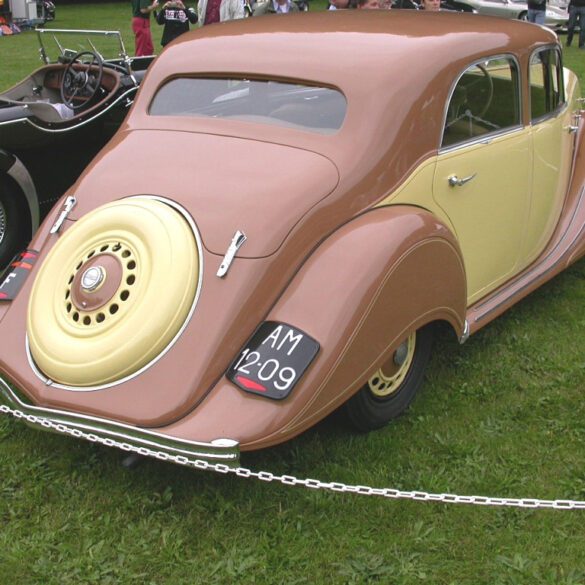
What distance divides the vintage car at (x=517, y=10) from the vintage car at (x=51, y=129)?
15880 millimetres

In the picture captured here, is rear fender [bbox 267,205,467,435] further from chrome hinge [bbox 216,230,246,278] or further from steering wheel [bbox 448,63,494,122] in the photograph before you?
steering wheel [bbox 448,63,494,122]

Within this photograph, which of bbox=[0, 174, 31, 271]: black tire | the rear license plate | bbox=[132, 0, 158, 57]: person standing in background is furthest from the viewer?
bbox=[132, 0, 158, 57]: person standing in background

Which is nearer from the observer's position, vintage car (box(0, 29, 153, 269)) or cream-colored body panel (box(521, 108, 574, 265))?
cream-colored body panel (box(521, 108, 574, 265))

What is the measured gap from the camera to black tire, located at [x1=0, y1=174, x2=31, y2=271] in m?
5.20

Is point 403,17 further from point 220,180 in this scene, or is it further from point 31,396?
point 31,396

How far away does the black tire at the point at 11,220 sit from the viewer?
205 inches

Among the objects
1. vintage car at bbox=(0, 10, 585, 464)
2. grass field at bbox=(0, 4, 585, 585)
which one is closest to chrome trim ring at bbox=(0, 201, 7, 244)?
vintage car at bbox=(0, 10, 585, 464)

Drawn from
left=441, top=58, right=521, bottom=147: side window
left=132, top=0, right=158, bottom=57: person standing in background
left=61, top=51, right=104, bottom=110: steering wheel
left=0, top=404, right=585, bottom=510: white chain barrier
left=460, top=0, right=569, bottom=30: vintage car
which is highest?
left=441, top=58, right=521, bottom=147: side window

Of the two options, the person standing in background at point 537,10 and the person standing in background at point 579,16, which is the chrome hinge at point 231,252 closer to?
the person standing in background at point 537,10

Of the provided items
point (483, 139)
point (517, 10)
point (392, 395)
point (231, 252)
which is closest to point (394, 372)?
point (392, 395)

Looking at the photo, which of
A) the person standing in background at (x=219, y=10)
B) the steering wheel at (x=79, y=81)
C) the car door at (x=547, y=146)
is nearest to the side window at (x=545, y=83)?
the car door at (x=547, y=146)

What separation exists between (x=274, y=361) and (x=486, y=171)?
1622 millimetres

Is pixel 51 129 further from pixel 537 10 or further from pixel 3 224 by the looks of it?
pixel 537 10

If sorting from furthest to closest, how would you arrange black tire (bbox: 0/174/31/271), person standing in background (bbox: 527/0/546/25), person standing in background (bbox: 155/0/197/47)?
1. person standing in background (bbox: 527/0/546/25)
2. person standing in background (bbox: 155/0/197/47)
3. black tire (bbox: 0/174/31/271)
